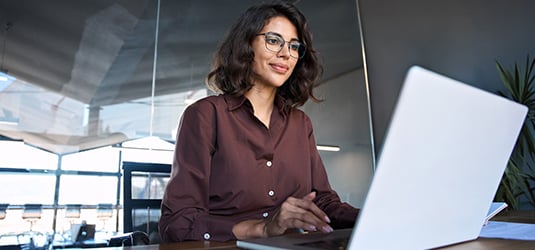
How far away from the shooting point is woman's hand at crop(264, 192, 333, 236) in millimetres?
815

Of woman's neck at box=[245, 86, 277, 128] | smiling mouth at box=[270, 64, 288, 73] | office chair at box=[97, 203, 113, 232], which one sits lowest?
office chair at box=[97, 203, 113, 232]

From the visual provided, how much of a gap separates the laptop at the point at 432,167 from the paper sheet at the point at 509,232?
150 mm

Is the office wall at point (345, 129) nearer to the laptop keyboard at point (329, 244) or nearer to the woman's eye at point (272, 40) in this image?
the woman's eye at point (272, 40)

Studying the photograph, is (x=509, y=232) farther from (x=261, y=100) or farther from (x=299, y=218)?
(x=261, y=100)

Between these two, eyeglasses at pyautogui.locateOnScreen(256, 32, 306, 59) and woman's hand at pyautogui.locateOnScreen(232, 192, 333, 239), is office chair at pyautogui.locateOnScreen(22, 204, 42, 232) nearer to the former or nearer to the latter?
eyeglasses at pyautogui.locateOnScreen(256, 32, 306, 59)

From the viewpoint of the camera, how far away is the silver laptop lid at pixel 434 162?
1.63ft

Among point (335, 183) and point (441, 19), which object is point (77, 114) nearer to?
point (335, 183)

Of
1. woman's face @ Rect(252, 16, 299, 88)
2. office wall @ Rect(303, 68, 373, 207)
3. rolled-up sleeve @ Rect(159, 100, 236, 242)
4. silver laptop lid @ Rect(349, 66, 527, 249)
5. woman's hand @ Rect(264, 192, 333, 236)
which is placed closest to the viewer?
silver laptop lid @ Rect(349, 66, 527, 249)

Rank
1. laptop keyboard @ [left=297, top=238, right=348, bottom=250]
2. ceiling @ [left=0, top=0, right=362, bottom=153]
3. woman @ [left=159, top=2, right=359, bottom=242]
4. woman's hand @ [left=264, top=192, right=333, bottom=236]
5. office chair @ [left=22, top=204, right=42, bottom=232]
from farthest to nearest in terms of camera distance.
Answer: ceiling @ [left=0, top=0, right=362, bottom=153] < office chair @ [left=22, top=204, right=42, bottom=232] < woman @ [left=159, top=2, right=359, bottom=242] < woman's hand @ [left=264, top=192, right=333, bottom=236] < laptop keyboard @ [left=297, top=238, right=348, bottom=250]

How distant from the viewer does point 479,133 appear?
63cm

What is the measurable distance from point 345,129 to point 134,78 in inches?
75.7

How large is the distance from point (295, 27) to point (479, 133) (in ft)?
2.84

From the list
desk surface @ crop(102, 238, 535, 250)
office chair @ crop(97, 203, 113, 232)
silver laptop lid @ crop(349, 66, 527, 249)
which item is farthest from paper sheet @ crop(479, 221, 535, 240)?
office chair @ crop(97, 203, 113, 232)

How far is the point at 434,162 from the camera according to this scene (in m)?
0.57
